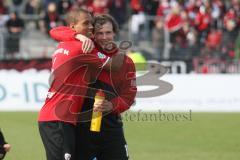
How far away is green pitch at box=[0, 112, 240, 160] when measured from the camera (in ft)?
43.5

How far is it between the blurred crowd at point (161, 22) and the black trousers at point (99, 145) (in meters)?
18.4

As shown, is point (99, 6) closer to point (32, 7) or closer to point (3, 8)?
point (32, 7)

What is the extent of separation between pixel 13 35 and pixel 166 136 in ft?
36.6

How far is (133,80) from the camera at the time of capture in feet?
25.2

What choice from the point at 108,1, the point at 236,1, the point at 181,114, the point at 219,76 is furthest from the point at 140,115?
the point at 236,1

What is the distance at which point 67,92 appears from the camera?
7.19 metres

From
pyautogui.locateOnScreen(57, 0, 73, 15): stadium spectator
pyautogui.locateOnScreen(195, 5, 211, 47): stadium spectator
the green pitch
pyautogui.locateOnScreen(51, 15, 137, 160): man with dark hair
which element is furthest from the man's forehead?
pyautogui.locateOnScreen(195, 5, 211, 47): stadium spectator

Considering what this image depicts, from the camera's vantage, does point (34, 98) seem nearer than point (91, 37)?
No

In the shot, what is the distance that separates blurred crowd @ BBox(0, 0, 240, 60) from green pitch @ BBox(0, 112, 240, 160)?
5.46 metres

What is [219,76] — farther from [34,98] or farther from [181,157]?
[181,157]

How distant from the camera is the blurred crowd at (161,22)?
26406mm

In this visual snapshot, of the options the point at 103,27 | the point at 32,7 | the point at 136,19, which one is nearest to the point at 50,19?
the point at 32,7

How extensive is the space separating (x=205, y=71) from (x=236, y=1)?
535 centimetres

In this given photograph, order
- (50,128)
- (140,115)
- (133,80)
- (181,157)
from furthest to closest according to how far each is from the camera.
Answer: (140,115), (181,157), (133,80), (50,128)
